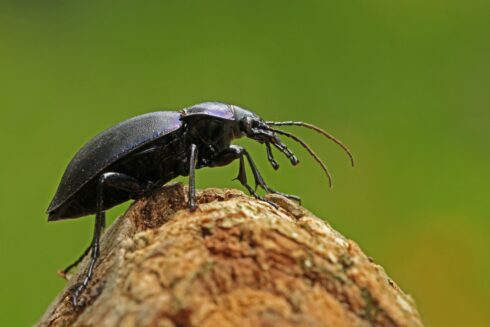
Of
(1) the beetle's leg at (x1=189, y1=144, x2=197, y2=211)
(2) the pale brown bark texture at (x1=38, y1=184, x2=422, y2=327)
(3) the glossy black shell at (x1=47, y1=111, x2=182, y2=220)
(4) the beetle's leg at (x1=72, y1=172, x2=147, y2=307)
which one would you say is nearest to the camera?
(2) the pale brown bark texture at (x1=38, y1=184, x2=422, y2=327)

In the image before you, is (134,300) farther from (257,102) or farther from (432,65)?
(432,65)

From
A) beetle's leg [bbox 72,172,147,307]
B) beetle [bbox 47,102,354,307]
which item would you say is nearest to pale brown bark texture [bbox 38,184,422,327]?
beetle's leg [bbox 72,172,147,307]

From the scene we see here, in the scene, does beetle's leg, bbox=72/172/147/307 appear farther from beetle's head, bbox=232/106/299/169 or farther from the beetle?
beetle's head, bbox=232/106/299/169

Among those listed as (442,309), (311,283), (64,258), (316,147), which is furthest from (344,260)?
(316,147)

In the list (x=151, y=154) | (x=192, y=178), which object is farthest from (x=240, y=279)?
(x=151, y=154)

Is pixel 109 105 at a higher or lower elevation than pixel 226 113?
higher

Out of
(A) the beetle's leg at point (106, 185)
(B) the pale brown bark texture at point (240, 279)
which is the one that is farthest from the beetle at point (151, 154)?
(B) the pale brown bark texture at point (240, 279)

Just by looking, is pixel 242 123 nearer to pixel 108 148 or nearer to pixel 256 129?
pixel 256 129
